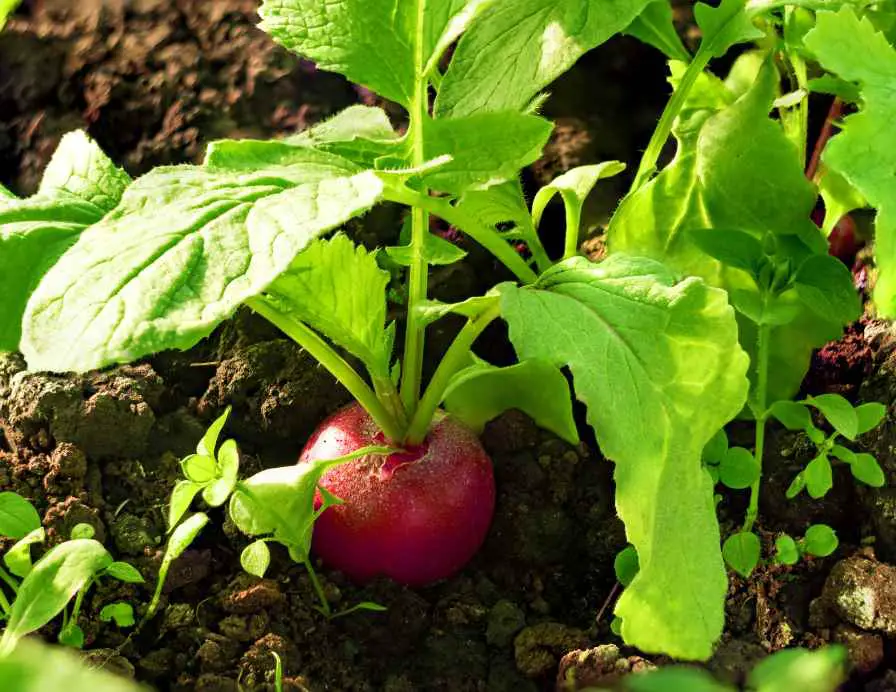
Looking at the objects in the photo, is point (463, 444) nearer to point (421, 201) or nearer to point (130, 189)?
point (421, 201)

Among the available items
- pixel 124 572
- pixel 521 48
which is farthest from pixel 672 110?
pixel 124 572

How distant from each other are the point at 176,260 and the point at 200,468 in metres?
0.31

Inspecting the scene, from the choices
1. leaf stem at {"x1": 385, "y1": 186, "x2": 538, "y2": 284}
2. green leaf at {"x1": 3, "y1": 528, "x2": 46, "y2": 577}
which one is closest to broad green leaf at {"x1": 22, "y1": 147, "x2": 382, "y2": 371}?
leaf stem at {"x1": 385, "y1": 186, "x2": 538, "y2": 284}

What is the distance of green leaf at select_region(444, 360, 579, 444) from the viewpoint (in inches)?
54.2

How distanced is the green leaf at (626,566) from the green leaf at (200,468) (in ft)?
1.59

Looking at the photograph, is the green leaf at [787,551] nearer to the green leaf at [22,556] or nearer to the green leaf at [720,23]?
the green leaf at [720,23]

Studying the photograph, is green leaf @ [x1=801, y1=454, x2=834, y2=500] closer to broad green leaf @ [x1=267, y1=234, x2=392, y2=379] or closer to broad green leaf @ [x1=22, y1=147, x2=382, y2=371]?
broad green leaf @ [x1=267, y1=234, x2=392, y2=379]

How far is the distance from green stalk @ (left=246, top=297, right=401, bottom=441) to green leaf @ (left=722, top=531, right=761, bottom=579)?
42 centimetres

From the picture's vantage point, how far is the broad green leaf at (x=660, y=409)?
1.11 m

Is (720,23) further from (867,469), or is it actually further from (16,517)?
(16,517)

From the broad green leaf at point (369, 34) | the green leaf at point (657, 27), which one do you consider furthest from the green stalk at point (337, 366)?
the green leaf at point (657, 27)

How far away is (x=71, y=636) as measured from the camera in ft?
4.10

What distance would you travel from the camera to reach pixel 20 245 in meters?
1.15

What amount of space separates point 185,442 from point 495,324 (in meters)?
0.48
